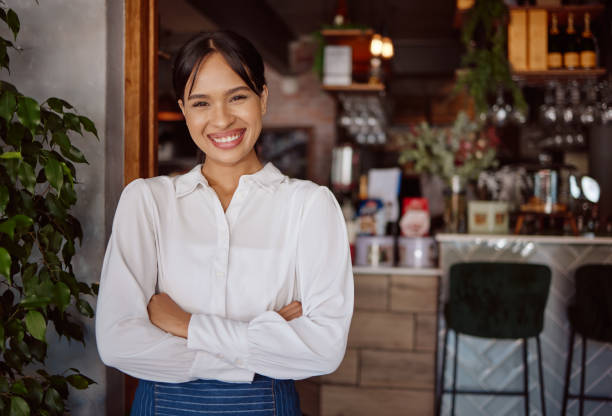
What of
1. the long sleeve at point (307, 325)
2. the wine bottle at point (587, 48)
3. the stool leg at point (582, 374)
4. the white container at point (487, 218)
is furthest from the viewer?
the wine bottle at point (587, 48)

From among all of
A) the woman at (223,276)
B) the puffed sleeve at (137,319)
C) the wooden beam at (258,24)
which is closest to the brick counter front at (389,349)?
the woman at (223,276)

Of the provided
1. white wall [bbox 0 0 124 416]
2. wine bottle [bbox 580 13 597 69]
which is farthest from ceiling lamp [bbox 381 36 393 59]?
white wall [bbox 0 0 124 416]

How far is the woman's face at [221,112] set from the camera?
1.32 metres

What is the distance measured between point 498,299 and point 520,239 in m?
0.55

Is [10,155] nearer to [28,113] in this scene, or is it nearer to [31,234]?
[28,113]

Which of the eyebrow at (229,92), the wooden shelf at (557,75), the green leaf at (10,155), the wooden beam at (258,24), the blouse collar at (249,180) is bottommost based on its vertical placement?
the blouse collar at (249,180)

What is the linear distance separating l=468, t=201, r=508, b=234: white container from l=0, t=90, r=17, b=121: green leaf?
2.90 metres

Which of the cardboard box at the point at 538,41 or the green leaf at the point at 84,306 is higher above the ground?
the cardboard box at the point at 538,41

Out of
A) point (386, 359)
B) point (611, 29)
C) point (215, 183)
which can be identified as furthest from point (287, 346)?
point (611, 29)

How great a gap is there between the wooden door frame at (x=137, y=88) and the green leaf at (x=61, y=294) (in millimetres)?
573

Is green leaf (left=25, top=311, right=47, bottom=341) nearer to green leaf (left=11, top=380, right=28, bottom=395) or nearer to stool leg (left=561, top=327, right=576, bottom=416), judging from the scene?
green leaf (left=11, top=380, right=28, bottom=395)

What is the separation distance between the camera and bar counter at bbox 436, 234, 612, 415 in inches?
135

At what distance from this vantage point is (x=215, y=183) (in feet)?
4.77

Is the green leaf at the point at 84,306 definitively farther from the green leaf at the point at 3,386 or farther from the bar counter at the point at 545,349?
the bar counter at the point at 545,349
